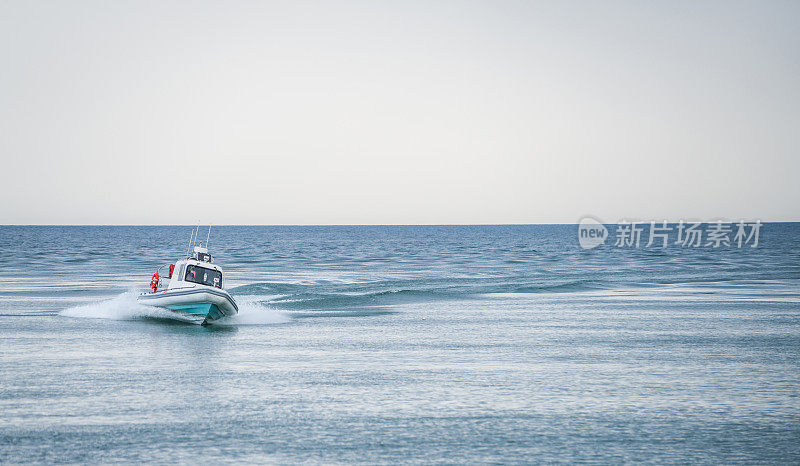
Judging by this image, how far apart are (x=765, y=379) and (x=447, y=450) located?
28.6 feet

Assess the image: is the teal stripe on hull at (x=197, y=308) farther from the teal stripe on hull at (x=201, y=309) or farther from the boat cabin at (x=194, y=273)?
the boat cabin at (x=194, y=273)

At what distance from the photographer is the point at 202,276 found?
2706 centimetres

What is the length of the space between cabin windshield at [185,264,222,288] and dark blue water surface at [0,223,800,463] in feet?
5.87

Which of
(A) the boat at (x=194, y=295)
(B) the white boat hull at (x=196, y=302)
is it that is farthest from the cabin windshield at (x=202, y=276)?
(B) the white boat hull at (x=196, y=302)

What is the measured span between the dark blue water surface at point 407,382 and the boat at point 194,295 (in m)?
0.71

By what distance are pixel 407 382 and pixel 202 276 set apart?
1368 centimetres

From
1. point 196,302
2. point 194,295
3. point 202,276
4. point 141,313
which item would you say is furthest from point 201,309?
point 141,313

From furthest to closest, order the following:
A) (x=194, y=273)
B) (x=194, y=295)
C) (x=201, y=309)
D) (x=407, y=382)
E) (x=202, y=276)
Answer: (x=202, y=276)
(x=194, y=273)
(x=201, y=309)
(x=194, y=295)
(x=407, y=382)

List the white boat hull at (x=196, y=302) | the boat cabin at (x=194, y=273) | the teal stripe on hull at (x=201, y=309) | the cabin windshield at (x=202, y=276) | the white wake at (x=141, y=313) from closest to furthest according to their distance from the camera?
the white boat hull at (x=196, y=302)
the teal stripe on hull at (x=201, y=309)
the boat cabin at (x=194, y=273)
the cabin windshield at (x=202, y=276)
the white wake at (x=141, y=313)

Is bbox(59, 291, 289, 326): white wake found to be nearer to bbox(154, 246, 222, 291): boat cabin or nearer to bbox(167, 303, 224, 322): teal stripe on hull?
bbox(167, 303, 224, 322): teal stripe on hull

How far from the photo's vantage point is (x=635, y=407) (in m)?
13.6

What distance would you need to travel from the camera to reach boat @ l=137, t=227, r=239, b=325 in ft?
85.0

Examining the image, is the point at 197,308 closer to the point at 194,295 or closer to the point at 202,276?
the point at 194,295

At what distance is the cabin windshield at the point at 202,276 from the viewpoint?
26.8 m
